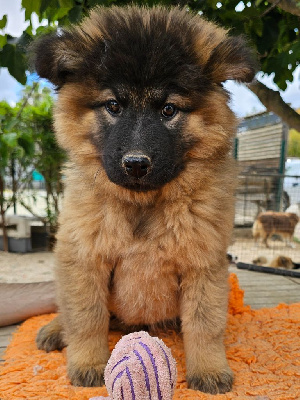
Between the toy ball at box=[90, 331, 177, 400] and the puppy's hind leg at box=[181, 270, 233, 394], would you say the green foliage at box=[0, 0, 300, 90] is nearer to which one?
the puppy's hind leg at box=[181, 270, 233, 394]

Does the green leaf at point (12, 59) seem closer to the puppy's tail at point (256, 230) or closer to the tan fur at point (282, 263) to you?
the tan fur at point (282, 263)

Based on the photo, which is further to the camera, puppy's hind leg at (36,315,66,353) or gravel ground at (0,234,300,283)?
gravel ground at (0,234,300,283)

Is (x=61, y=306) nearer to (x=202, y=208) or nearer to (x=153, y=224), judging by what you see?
(x=153, y=224)

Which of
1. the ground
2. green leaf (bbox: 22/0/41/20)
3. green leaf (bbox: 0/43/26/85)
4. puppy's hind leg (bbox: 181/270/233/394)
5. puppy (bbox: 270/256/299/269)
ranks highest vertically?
green leaf (bbox: 22/0/41/20)

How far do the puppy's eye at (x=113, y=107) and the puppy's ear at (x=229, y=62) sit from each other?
1.46 feet

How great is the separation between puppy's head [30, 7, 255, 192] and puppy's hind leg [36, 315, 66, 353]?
1.09 metres

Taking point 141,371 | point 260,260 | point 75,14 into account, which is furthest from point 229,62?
point 260,260

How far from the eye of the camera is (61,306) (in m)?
2.06

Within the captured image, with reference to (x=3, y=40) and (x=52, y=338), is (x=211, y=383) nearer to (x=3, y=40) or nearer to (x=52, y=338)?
(x=52, y=338)

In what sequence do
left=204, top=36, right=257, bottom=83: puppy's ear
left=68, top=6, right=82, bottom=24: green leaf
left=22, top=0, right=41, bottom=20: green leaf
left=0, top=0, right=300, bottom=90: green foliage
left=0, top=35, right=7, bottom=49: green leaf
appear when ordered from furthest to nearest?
left=0, top=35, right=7, bottom=49: green leaf < left=0, top=0, right=300, bottom=90: green foliage < left=68, top=6, right=82, bottom=24: green leaf < left=22, top=0, right=41, bottom=20: green leaf < left=204, top=36, right=257, bottom=83: puppy's ear

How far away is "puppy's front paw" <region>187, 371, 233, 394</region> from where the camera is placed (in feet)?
6.06

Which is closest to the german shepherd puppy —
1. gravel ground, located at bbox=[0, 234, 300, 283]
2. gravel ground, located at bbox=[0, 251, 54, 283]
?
gravel ground, located at bbox=[0, 234, 300, 283]

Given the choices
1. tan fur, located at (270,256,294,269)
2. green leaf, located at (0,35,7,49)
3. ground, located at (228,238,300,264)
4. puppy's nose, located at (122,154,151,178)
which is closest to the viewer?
puppy's nose, located at (122,154,151,178)

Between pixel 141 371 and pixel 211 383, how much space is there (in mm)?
861
